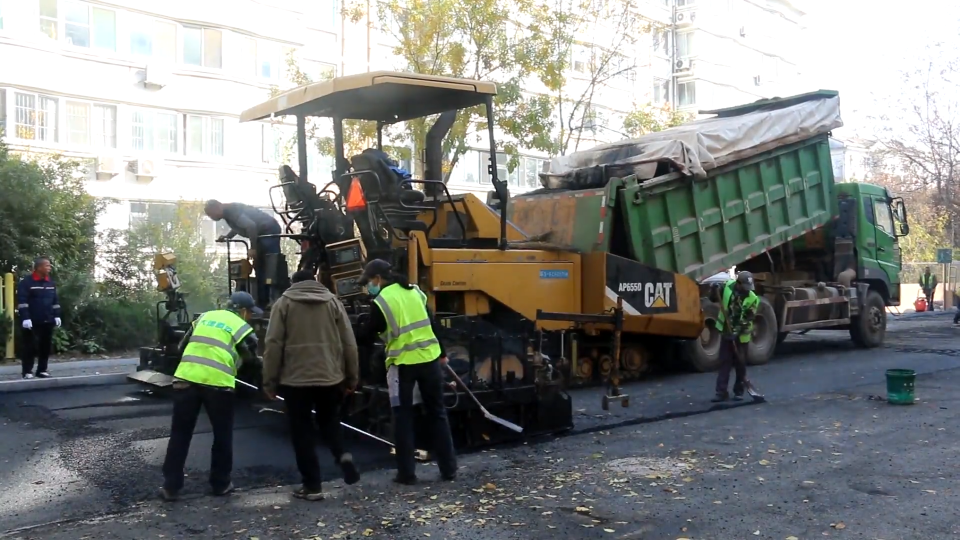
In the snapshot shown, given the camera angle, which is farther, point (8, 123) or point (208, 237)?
point (208, 237)

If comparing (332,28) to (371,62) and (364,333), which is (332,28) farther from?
(364,333)

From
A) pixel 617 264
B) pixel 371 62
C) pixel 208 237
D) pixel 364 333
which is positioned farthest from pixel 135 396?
pixel 371 62

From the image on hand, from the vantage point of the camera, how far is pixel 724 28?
4309 cm

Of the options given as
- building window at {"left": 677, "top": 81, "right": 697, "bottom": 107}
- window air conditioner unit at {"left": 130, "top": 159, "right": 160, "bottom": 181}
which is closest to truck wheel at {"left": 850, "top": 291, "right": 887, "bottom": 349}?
window air conditioner unit at {"left": 130, "top": 159, "right": 160, "bottom": 181}

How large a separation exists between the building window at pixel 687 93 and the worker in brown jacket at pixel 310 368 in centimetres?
3696

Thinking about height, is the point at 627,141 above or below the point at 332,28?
below

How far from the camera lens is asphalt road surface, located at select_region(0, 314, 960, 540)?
549 centimetres

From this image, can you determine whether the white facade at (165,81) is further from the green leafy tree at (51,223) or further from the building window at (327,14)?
the green leafy tree at (51,223)

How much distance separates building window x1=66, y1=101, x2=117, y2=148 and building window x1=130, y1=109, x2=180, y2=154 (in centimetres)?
48

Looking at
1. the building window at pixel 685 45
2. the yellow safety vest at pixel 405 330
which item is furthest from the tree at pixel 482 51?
the building window at pixel 685 45

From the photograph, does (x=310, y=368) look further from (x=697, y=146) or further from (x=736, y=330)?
(x=697, y=146)

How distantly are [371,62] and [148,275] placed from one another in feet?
37.7

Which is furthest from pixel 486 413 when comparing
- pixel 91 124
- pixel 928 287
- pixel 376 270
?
pixel 928 287

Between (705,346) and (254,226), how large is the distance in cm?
619
